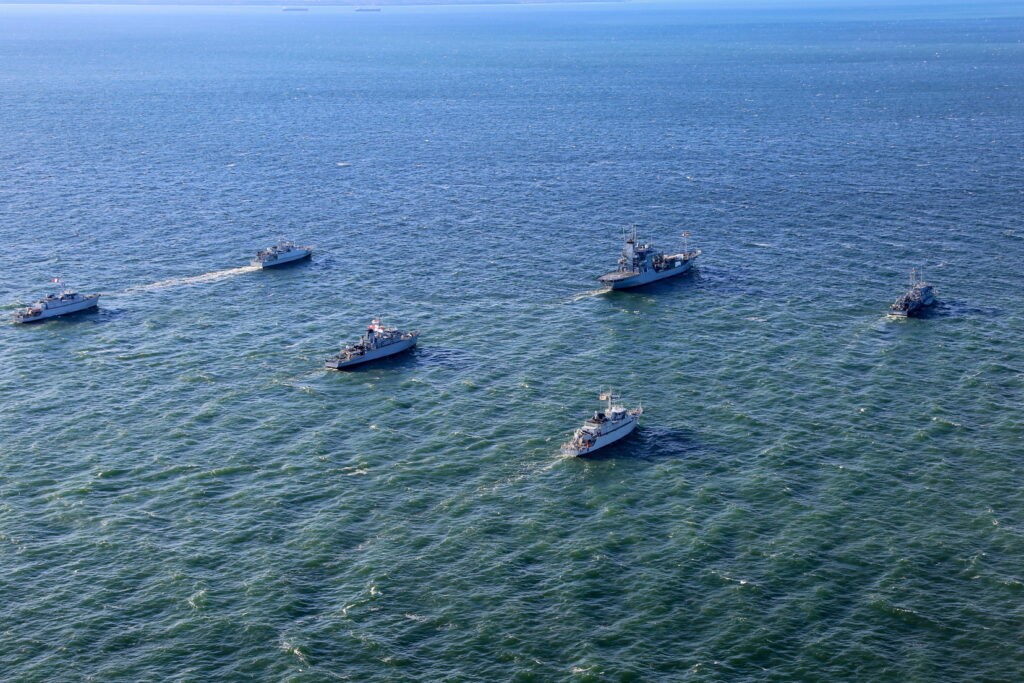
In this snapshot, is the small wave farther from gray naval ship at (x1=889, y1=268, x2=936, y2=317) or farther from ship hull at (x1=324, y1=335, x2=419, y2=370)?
gray naval ship at (x1=889, y1=268, x2=936, y2=317)

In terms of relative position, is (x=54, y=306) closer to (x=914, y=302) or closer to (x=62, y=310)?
(x=62, y=310)

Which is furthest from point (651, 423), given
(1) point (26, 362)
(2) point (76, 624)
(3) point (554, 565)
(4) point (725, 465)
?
(1) point (26, 362)

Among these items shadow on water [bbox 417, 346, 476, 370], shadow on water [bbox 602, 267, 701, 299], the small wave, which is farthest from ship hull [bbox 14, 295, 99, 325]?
shadow on water [bbox 602, 267, 701, 299]

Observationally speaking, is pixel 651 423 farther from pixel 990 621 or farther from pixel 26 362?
pixel 26 362

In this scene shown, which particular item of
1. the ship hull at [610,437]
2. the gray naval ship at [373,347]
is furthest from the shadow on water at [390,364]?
the ship hull at [610,437]

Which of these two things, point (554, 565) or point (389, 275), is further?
point (389, 275)

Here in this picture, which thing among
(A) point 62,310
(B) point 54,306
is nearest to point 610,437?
(A) point 62,310
